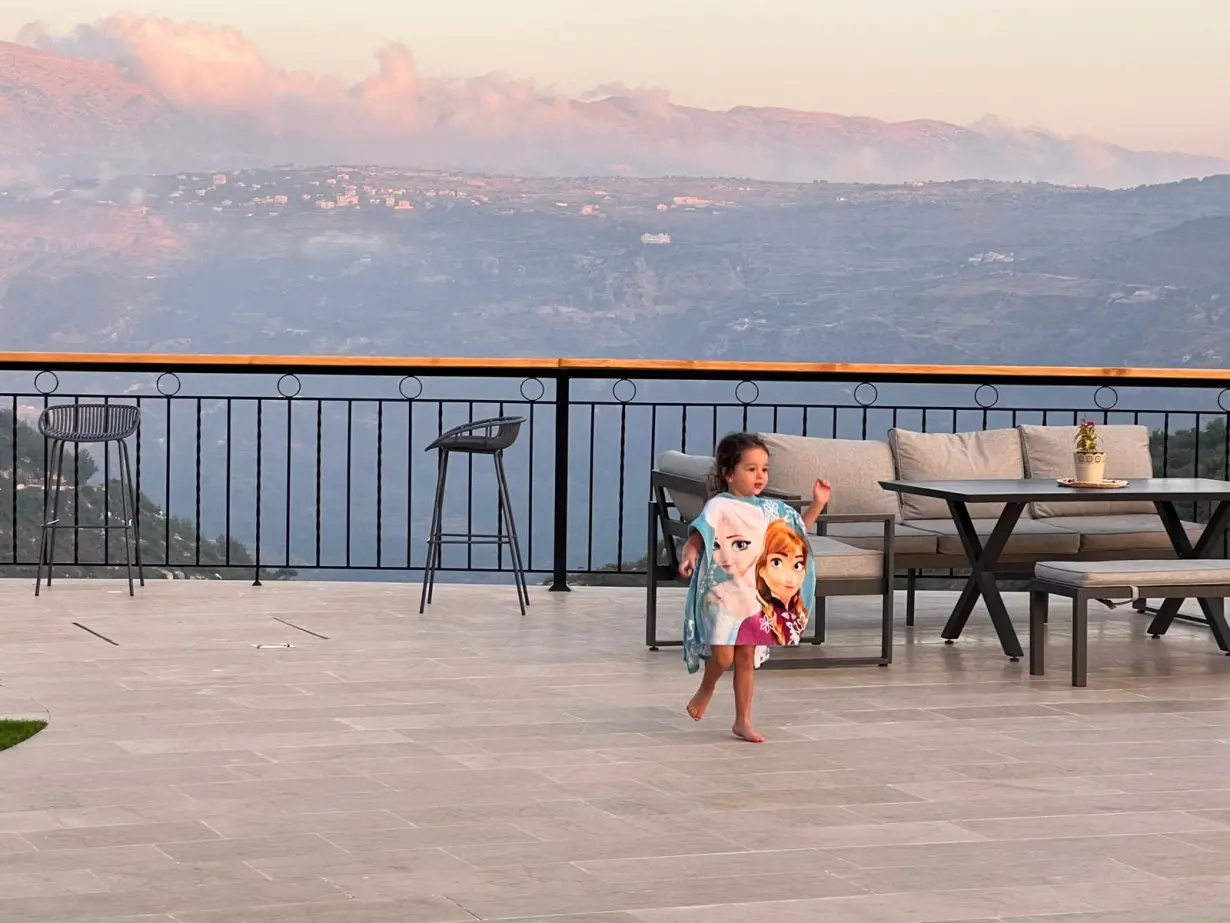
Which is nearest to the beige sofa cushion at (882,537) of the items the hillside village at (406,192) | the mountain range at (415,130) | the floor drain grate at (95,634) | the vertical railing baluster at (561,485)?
the vertical railing baluster at (561,485)

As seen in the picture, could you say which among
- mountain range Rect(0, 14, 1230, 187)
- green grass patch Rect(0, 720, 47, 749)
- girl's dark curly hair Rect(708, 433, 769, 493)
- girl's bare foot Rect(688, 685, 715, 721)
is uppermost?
mountain range Rect(0, 14, 1230, 187)

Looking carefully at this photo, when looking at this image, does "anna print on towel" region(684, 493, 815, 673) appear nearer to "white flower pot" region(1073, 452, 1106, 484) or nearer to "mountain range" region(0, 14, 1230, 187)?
"white flower pot" region(1073, 452, 1106, 484)

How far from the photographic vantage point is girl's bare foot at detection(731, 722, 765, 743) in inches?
180

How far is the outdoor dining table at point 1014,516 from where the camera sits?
6.05 metres

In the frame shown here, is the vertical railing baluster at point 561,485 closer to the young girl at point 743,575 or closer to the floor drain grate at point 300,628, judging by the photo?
the floor drain grate at point 300,628

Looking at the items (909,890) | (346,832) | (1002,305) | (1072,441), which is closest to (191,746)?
(346,832)

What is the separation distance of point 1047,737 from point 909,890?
1.62 m

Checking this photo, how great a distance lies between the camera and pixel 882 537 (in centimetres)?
657

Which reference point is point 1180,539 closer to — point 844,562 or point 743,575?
point 844,562

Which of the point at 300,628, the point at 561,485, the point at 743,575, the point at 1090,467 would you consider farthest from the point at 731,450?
the point at 561,485

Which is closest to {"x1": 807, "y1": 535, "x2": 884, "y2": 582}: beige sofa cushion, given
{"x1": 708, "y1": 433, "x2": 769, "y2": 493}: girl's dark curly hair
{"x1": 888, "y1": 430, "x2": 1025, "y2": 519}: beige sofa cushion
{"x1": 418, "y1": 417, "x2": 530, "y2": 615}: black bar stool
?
{"x1": 708, "y1": 433, "x2": 769, "y2": 493}: girl's dark curly hair

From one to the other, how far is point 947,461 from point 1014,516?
1.08 m

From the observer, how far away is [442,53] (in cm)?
2197

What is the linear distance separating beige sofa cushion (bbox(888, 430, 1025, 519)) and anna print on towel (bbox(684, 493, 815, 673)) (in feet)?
8.41
